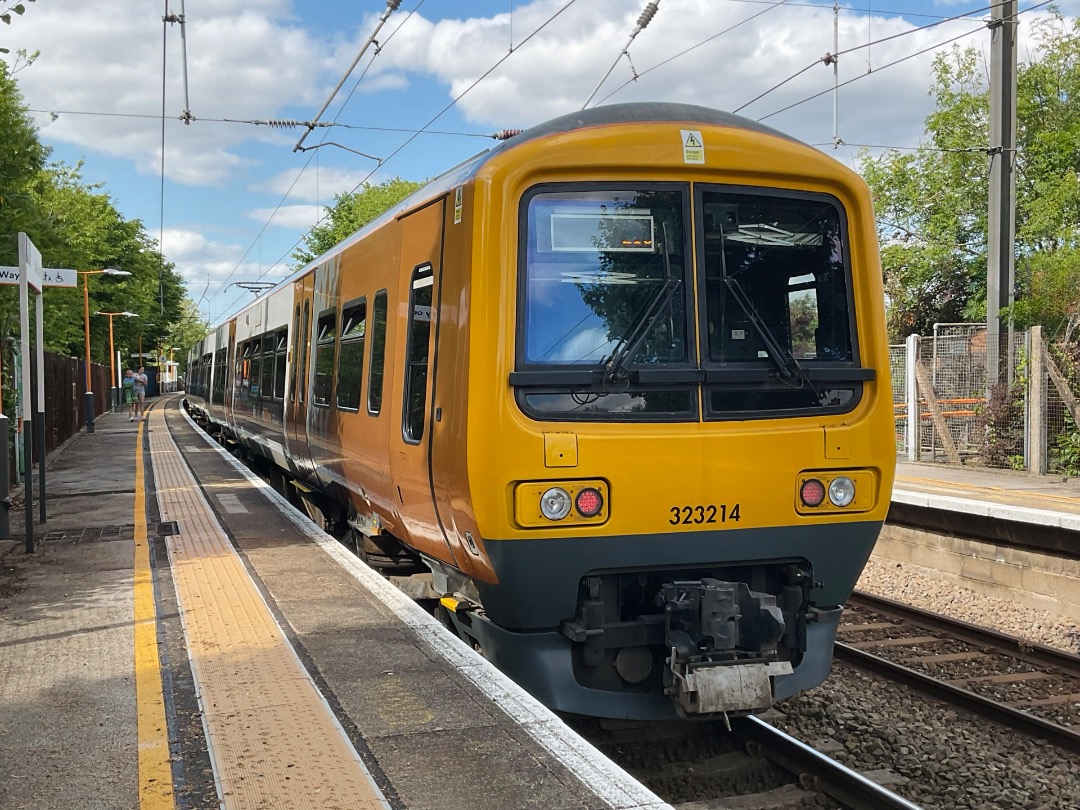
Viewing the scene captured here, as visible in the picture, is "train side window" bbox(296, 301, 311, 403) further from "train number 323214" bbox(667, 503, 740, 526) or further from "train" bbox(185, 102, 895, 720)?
"train number 323214" bbox(667, 503, 740, 526)

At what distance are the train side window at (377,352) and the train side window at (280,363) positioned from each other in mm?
→ 4619

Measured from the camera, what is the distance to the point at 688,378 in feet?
15.5

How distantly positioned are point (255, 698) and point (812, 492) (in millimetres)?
2678

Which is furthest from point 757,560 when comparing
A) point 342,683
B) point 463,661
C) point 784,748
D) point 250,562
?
point 250,562

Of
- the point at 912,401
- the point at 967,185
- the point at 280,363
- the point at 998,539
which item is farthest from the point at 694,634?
the point at 967,185

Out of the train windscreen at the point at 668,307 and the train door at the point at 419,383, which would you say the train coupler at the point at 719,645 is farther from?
the train door at the point at 419,383

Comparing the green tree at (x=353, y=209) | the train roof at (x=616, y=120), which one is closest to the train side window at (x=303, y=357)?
the train roof at (x=616, y=120)

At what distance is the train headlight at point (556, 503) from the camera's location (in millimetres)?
4527

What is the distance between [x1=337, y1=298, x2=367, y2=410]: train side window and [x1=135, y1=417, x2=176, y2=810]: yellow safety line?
184 cm

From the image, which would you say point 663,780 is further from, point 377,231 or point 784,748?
point 377,231

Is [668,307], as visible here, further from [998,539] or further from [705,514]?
[998,539]

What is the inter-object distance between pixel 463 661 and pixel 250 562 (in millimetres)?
3145

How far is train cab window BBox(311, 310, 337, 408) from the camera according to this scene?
8477mm

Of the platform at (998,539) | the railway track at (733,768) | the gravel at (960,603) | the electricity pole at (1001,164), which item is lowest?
the gravel at (960,603)
